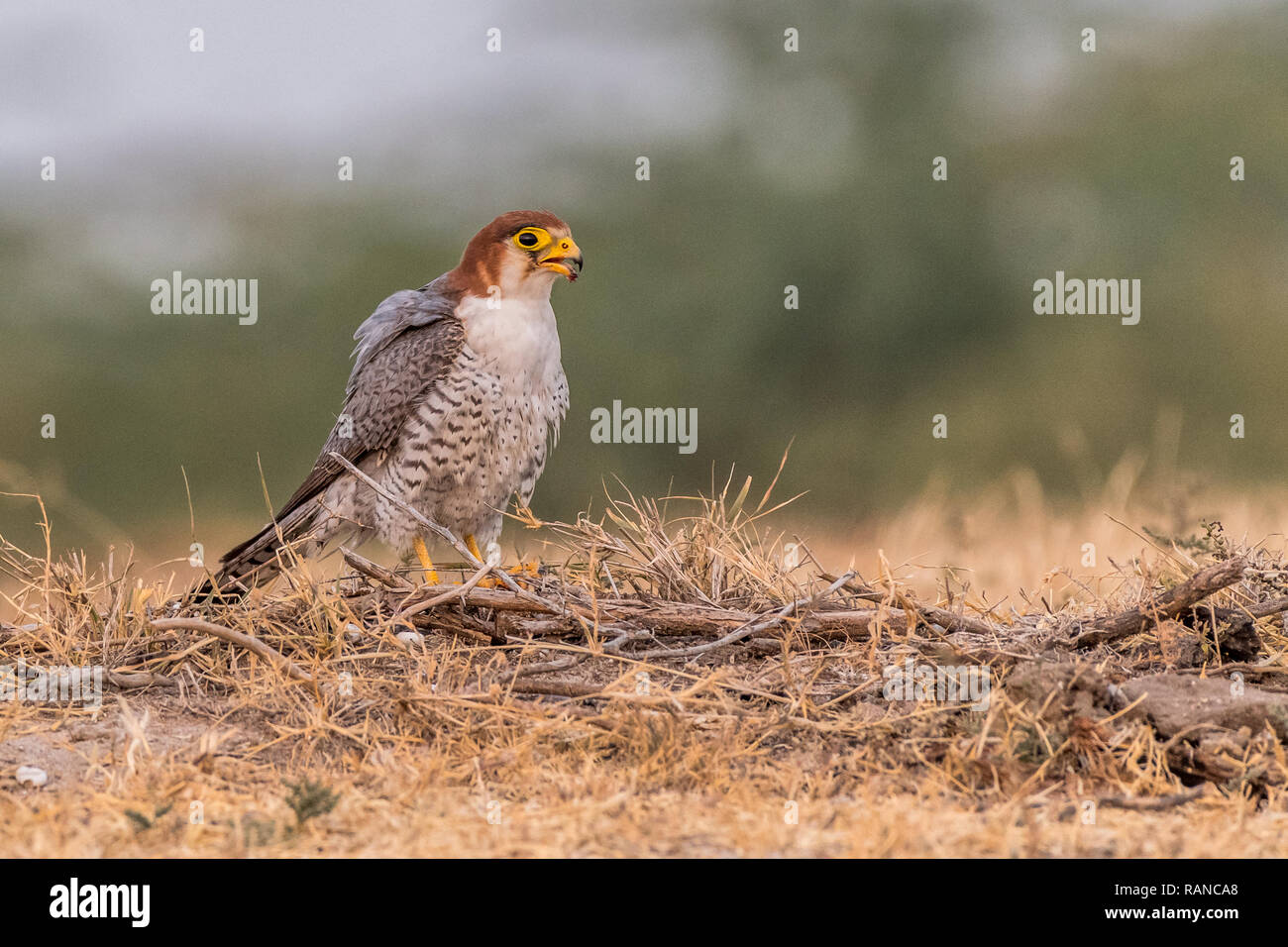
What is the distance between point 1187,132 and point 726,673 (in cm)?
1781

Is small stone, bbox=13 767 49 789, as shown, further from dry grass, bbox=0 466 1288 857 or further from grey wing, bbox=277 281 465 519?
grey wing, bbox=277 281 465 519

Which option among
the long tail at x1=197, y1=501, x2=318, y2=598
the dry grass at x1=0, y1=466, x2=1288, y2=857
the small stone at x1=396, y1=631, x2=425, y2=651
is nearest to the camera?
the dry grass at x1=0, y1=466, x2=1288, y2=857

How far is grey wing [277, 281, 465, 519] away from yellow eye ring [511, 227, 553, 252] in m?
0.42

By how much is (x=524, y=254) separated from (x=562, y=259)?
0.57ft

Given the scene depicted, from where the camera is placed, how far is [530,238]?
582 centimetres

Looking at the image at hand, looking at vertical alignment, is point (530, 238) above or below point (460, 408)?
above

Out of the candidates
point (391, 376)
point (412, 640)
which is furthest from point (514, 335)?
point (412, 640)

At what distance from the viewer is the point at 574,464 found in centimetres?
1617

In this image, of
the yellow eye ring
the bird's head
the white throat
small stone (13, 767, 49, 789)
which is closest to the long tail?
the white throat

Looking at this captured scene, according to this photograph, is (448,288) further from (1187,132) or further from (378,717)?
(1187,132)

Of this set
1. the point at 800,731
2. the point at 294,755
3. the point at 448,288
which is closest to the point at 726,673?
the point at 800,731

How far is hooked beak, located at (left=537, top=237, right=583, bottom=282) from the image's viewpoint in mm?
5789

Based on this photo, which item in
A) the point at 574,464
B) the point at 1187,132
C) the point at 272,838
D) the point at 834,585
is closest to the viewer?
the point at 272,838

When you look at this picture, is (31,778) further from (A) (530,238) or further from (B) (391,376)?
(A) (530,238)
